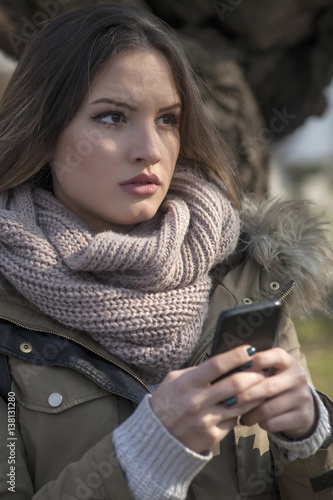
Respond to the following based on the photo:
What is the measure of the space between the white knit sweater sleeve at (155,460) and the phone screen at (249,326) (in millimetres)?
213

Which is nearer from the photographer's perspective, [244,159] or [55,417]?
[55,417]

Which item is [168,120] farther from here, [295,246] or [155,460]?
[155,460]

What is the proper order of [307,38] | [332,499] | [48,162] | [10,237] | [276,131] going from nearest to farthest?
[332,499] < [10,237] < [48,162] < [307,38] < [276,131]

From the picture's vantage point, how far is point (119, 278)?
1.85 metres

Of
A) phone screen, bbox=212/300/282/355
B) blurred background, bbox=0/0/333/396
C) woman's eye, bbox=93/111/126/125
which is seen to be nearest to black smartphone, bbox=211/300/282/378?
phone screen, bbox=212/300/282/355

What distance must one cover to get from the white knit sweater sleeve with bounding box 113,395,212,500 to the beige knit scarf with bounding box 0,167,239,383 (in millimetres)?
368

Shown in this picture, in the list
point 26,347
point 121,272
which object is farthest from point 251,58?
point 26,347

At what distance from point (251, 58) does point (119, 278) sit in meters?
1.80

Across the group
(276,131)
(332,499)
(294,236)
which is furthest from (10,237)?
(276,131)

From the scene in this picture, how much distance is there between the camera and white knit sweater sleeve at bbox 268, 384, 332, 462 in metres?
1.53

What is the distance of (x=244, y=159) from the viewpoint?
310cm

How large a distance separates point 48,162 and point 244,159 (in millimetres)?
1299

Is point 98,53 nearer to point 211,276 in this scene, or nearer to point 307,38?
point 211,276

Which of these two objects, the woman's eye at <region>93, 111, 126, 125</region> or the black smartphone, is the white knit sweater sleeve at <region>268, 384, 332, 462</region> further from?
the woman's eye at <region>93, 111, 126, 125</region>
